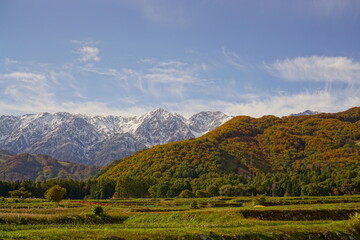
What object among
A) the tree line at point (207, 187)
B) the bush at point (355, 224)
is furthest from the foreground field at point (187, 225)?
the tree line at point (207, 187)

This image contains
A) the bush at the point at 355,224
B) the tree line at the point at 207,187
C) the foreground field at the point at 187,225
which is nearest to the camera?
the foreground field at the point at 187,225

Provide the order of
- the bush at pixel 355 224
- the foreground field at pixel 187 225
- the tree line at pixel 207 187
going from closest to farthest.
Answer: the foreground field at pixel 187 225
the bush at pixel 355 224
the tree line at pixel 207 187

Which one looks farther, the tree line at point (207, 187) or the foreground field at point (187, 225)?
the tree line at point (207, 187)

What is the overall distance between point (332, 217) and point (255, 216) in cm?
1268

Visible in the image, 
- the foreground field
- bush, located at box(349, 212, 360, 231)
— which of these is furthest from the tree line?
bush, located at box(349, 212, 360, 231)

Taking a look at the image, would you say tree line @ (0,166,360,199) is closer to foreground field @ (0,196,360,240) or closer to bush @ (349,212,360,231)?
foreground field @ (0,196,360,240)

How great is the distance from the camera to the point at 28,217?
42031 mm

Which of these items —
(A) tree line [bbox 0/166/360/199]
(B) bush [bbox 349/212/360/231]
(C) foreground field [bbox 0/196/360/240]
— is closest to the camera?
(C) foreground field [bbox 0/196/360/240]

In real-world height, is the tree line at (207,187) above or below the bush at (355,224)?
below

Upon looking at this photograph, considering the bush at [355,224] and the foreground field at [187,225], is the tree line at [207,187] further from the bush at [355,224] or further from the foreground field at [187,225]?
the bush at [355,224]

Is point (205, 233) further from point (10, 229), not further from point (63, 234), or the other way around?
point (10, 229)

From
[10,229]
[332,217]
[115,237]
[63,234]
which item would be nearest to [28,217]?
[10,229]

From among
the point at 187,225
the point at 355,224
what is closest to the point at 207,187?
the point at 187,225

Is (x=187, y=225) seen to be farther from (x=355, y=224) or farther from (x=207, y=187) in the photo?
(x=207, y=187)
